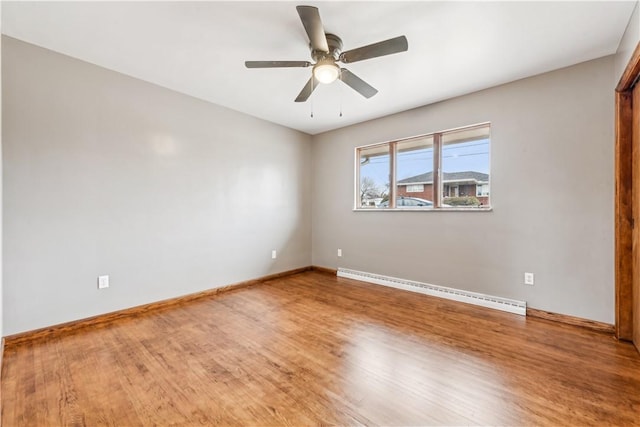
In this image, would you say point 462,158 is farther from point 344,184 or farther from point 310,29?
point 310,29

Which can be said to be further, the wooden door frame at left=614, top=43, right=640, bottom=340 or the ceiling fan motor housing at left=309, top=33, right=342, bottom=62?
the wooden door frame at left=614, top=43, right=640, bottom=340

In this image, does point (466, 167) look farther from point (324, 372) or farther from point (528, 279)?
point (324, 372)

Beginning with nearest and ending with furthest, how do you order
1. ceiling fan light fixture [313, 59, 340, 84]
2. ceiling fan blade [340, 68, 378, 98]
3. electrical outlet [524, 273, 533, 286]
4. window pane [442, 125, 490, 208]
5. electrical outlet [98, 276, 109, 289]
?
ceiling fan light fixture [313, 59, 340, 84] → ceiling fan blade [340, 68, 378, 98] → electrical outlet [98, 276, 109, 289] → electrical outlet [524, 273, 533, 286] → window pane [442, 125, 490, 208]

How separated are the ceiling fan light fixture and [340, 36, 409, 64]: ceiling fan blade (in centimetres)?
9

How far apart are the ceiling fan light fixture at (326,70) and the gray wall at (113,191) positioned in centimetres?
195

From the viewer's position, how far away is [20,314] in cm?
217

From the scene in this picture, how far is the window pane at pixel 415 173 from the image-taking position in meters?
3.59

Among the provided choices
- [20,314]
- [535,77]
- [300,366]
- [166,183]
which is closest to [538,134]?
[535,77]

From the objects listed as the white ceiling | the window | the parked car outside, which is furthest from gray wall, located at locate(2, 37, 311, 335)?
the parked car outside

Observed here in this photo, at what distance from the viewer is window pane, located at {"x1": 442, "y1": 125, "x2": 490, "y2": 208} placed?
313cm

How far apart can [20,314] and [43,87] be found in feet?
6.25

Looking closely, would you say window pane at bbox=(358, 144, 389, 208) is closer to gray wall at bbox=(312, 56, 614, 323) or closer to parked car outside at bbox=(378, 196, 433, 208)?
parked car outside at bbox=(378, 196, 433, 208)

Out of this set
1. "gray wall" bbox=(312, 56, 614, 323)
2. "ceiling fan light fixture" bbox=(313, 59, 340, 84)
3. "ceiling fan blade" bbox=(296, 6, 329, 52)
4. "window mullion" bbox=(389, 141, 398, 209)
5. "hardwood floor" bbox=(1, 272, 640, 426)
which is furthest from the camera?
"window mullion" bbox=(389, 141, 398, 209)

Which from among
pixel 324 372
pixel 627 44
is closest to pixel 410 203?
pixel 627 44
